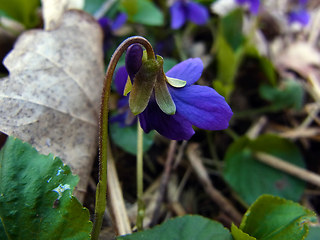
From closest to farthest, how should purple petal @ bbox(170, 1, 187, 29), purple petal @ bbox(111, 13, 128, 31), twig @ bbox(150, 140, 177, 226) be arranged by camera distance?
1. twig @ bbox(150, 140, 177, 226)
2. purple petal @ bbox(111, 13, 128, 31)
3. purple petal @ bbox(170, 1, 187, 29)

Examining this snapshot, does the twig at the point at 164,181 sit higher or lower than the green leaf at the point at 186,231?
lower

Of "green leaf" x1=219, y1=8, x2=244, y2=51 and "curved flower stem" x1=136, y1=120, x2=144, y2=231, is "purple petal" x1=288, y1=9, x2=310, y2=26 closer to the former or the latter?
"green leaf" x1=219, y1=8, x2=244, y2=51

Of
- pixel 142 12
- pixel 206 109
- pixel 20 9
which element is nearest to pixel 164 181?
pixel 206 109

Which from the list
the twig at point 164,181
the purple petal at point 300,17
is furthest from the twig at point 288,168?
the purple petal at point 300,17

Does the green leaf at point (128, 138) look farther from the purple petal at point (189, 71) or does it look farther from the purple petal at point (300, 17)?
the purple petal at point (300, 17)

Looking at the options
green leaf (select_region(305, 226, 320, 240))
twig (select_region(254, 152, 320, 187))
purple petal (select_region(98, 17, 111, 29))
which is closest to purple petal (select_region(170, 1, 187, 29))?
purple petal (select_region(98, 17, 111, 29))

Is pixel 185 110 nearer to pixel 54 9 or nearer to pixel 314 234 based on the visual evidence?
pixel 314 234
